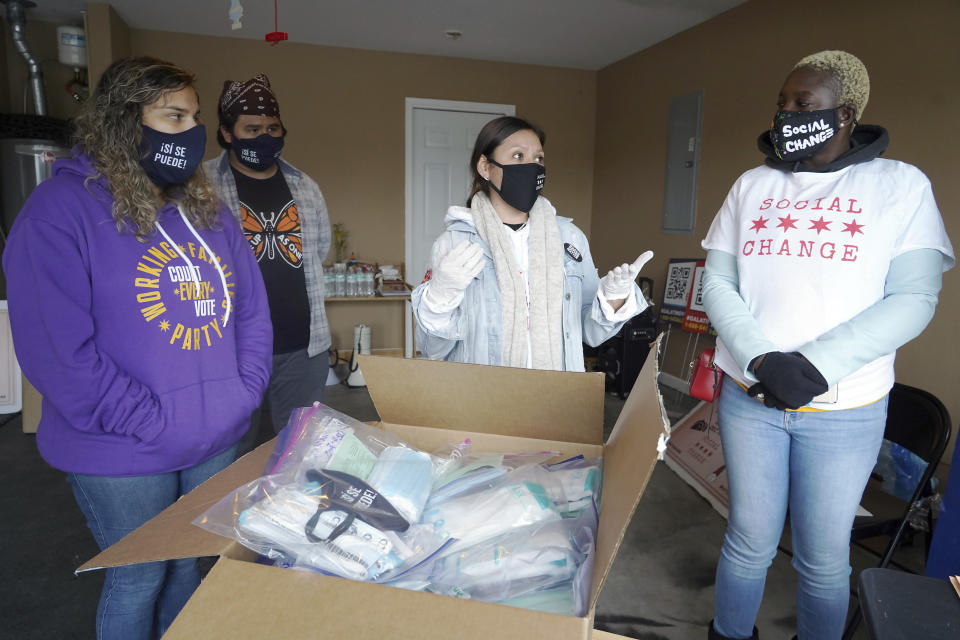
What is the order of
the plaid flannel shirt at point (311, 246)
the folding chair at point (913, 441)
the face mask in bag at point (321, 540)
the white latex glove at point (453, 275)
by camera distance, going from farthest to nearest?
the plaid flannel shirt at point (311, 246) < the folding chair at point (913, 441) < the white latex glove at point (453, 275) < the face mask in bag at point (321, 540)

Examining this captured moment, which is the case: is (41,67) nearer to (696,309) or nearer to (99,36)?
(99,36)

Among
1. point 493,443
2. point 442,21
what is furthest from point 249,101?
point 442,21

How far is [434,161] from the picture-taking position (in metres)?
5.18

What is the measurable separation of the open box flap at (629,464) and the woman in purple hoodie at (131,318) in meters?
0.80

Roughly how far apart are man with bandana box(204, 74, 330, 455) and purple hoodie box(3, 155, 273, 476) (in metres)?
0.67

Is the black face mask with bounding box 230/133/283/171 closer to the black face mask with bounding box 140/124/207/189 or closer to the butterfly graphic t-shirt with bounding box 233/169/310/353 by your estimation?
the butterfly graphic t-shirt with bounding box 233/169/310/353

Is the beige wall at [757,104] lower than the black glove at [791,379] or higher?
higher

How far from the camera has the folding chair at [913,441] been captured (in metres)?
1.64

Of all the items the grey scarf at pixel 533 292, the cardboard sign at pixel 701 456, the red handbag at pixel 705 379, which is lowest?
the cardboard sign at pixel 701 456

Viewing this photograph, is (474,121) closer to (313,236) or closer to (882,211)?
(313,236)

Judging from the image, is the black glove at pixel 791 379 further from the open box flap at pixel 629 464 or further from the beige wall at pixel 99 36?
the beige wall at pixel 99 36

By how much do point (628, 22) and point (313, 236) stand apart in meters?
3.26

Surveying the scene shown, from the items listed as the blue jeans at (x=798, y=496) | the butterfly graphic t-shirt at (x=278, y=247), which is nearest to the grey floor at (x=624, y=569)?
the blue jeans at (x=798, y=496)

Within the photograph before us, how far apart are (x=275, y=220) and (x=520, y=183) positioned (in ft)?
2.86
